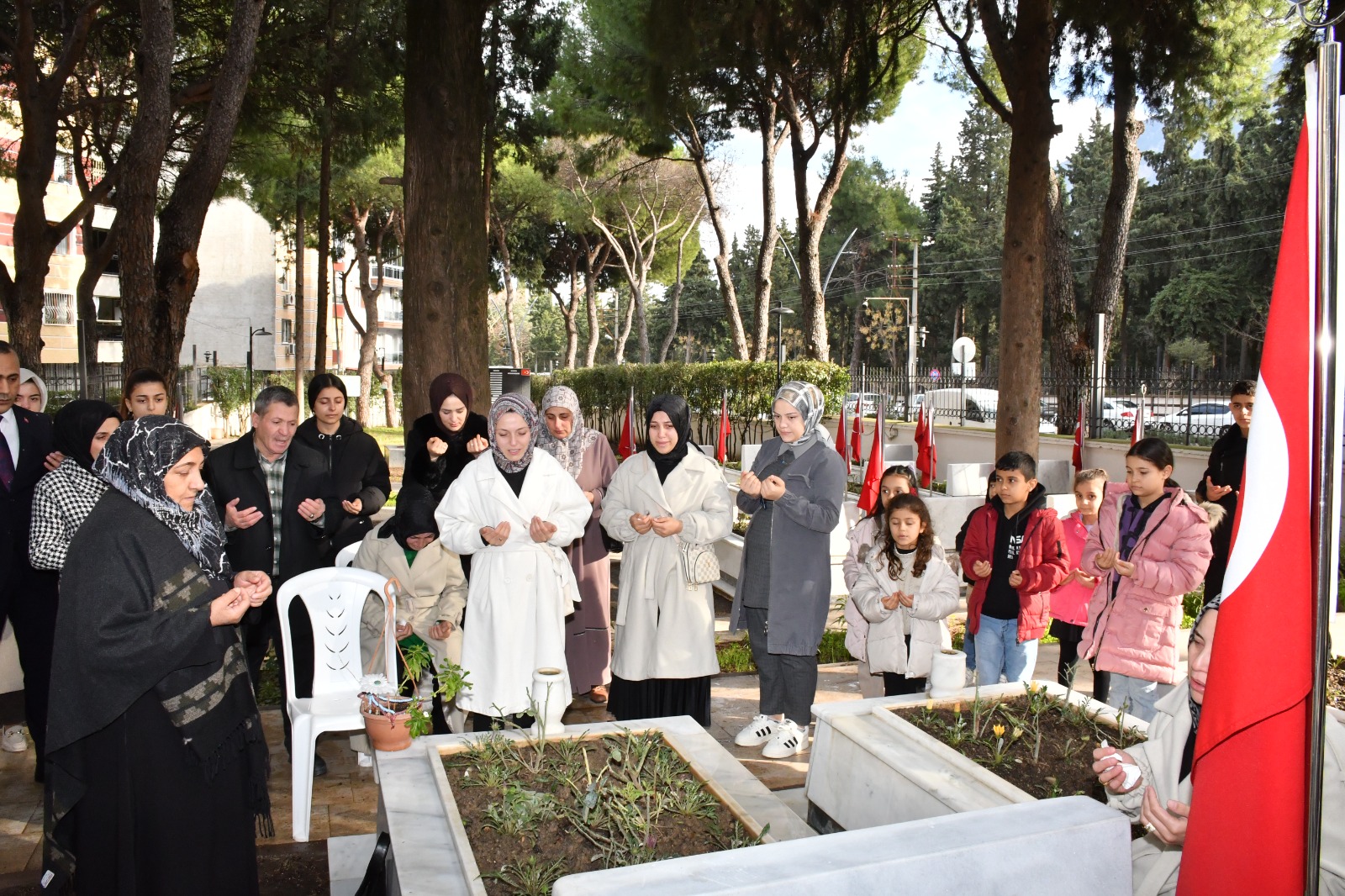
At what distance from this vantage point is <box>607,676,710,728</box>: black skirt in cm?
492

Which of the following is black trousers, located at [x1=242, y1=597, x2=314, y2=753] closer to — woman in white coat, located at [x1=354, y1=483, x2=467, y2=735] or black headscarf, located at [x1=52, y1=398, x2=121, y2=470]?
woman in white coat, located at [x1=354, y1=483, x2=467, y2=735]

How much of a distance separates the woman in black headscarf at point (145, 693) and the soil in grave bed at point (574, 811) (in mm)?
742

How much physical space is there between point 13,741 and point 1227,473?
6445mm

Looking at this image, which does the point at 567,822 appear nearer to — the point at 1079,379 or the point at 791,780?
the point at 791,780

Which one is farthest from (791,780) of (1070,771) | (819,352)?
(819,352)

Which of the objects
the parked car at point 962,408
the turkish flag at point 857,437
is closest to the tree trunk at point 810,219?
the parked car at point 962,408

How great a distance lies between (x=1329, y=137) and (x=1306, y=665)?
3.15 ft

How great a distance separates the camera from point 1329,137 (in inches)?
72.2

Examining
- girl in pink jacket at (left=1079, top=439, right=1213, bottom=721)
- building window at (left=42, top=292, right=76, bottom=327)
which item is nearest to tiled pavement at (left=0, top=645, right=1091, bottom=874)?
girl in pink jacket at (left=1079, top=439, right=1213, bottom=721)

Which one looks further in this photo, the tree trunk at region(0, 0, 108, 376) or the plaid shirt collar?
the tree trunk at region(0, 0, 108, 376)

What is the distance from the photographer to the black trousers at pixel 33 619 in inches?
174

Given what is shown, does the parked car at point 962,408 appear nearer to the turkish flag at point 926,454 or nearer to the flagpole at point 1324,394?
the turkish flag at point 926,454

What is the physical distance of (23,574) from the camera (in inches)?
174

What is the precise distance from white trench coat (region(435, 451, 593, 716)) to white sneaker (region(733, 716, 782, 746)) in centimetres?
106
